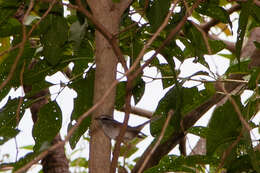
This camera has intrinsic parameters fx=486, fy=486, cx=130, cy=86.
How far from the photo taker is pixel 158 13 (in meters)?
0.69

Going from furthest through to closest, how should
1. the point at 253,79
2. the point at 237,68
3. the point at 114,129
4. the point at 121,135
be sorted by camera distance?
1. the point at 237,68
2. the point at 253,79
3. the point at 114,129
4. the point at 121,135

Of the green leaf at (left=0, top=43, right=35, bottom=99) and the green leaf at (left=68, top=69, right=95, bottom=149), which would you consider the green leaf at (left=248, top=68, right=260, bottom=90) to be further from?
the green leaf at (left=0, top=43, right=35, bottom=99)

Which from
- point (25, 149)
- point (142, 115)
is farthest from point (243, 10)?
point (25, 149)

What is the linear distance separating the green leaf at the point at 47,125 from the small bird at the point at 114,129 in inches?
8.2

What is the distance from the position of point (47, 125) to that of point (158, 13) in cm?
29

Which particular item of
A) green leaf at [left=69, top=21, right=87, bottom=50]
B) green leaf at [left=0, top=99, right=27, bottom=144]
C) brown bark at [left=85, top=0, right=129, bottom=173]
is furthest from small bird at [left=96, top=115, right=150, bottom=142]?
green leaf at [left=0, top=99, right=27, bottom=144]

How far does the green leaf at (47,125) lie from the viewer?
82 cm

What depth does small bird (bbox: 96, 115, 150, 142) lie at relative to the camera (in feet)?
2.04

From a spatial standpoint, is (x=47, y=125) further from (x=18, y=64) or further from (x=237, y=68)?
(x=237, y=68)

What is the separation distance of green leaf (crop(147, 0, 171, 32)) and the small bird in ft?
0.47

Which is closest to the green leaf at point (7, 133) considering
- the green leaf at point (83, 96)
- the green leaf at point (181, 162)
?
the green leaf at point (83, 96)

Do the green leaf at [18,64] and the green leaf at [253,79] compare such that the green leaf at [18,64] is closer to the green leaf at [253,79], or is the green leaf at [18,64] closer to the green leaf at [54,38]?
the green leaf at [54,38]

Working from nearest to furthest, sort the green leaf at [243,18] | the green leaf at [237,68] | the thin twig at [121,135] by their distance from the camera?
the thin twig at [121,135], the green leaf at [243,18], the green leaf at [237,68]

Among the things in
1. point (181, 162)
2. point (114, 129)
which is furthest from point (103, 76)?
point (181, 162)
